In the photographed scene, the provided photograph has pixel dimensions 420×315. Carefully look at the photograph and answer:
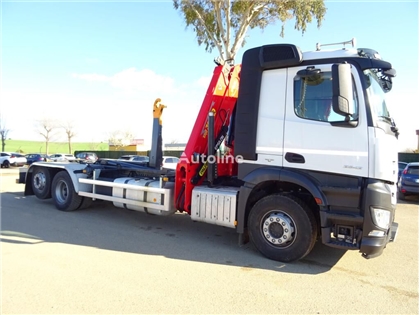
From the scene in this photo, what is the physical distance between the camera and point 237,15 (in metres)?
16.1

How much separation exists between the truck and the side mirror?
0.01 metres

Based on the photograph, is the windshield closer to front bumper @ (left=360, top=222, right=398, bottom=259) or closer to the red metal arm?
front bumper @ (left=360, top=222, right=398, bottom=259)

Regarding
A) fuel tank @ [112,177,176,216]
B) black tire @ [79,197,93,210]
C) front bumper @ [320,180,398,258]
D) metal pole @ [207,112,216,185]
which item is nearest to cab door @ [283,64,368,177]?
front bumper @ [320,180,398,258]

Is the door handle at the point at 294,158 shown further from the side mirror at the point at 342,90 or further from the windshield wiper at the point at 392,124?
the windshield wiper at the point at 392,124

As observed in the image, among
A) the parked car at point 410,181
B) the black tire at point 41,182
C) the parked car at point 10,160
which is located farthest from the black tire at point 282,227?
the parked car at point 10,160

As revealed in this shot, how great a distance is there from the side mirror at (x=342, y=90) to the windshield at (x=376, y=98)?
42 centimetres

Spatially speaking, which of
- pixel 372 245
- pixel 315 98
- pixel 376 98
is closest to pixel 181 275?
pixel 372 245

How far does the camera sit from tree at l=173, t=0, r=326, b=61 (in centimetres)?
1545

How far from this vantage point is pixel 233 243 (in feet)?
17.8

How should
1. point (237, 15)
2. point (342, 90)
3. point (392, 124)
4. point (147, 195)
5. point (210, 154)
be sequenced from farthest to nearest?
point (237, 15)
point (147, 195)
point (210, 154)
point (392, 124)
point (342, 90)

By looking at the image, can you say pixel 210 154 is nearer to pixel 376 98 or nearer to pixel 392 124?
pixel 376 98

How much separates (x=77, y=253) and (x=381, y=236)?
4378mm

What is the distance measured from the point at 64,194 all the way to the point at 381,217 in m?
7.14

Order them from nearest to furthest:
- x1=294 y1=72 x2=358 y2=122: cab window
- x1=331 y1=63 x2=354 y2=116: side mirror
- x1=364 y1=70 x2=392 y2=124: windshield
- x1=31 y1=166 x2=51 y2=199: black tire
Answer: x1=331 y1=63 x2=354 y2=116: side mirror < x1=364 y1=70 x2=392 y2=124: windshield < x1=294 y1=72 x2=358 y2=122: cab window < x1=31 y1=166 x2=51 y2=199: black tire
